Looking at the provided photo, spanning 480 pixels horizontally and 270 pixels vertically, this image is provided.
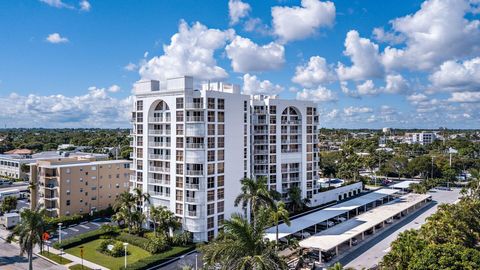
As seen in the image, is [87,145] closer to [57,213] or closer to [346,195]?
[57,213]

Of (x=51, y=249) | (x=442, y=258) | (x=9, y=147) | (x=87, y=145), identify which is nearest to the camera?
(x=442, y=258)

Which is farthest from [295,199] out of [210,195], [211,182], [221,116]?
[221,116]

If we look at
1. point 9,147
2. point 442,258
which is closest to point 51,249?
point 442,258

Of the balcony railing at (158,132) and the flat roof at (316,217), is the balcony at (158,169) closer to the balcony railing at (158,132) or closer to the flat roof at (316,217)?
the balcony railing at (158,132)

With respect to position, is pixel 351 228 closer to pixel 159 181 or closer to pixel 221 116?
pixel 221 116

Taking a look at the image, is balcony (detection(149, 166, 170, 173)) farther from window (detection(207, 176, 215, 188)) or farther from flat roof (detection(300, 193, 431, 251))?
flat roof (detection(300, 193, 431, 251))

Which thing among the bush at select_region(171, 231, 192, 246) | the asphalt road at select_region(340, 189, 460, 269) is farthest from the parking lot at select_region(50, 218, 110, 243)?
the asphalt road at select_region(340, 189, 460, 269)
